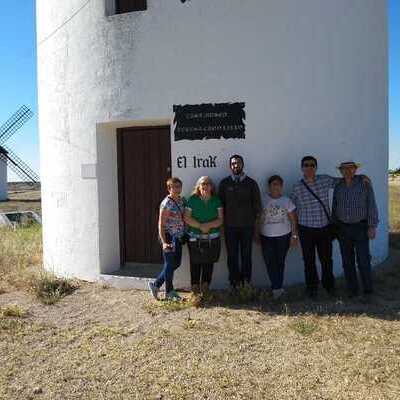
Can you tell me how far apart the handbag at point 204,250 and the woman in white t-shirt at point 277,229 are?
613 millimetres

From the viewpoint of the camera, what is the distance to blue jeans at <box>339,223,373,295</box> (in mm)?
6422

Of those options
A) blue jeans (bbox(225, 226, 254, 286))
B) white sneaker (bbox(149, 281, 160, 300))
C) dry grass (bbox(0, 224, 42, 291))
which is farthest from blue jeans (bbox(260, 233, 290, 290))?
dry grass (bbox(0, 224, 42, 291))

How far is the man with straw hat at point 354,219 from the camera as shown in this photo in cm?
629

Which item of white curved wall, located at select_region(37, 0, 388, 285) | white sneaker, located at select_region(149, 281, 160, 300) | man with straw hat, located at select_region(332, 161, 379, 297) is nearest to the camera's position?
man with straw hat, located at select_region(332, 161, 379, 297)

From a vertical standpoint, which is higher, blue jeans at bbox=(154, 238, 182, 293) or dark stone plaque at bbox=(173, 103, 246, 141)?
dark stone plaque at bbox=(173, 103, 246, 141)

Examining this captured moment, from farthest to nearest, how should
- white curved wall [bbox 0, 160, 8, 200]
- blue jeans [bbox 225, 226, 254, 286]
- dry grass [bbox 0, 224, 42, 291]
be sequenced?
1. white curved wall [bbox 0, 160, 8, 200]
2. dry grass [bbox 0, 224, 42, 291]
3. blue jeans [bbox 225, 226, 254, 286]

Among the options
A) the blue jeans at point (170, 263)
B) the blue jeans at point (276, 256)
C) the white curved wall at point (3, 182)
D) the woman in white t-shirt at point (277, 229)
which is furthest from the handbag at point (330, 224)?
the white curved wall at point (3, 182)

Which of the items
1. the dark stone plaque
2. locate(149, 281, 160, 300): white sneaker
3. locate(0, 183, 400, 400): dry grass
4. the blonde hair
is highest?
the dark stone plaque

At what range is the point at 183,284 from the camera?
734 centimetres

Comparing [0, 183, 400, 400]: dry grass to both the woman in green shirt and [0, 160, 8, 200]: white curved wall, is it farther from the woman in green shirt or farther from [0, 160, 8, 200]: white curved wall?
[0, 160, 8, 200]: white curved wall

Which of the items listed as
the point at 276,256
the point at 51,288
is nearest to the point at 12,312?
the point at 51,288

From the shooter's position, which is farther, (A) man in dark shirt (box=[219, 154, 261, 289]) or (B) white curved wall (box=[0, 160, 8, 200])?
(B) white curved wall (box=[0, 160, 8, 200])

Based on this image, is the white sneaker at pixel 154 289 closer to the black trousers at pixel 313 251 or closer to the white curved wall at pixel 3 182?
the black trousers at pixel 313 251

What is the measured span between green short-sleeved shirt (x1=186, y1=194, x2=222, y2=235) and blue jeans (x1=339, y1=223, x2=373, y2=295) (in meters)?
1.55
